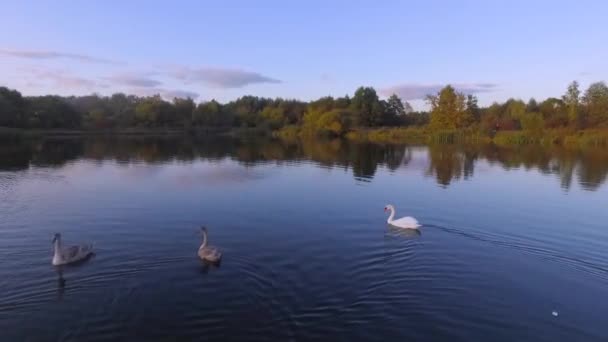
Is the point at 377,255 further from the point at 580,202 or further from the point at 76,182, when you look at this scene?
the point at 76,182

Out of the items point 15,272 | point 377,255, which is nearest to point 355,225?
point 377,255

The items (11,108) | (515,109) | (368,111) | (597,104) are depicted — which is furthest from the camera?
(368,111)

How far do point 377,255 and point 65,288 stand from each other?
8.25 m

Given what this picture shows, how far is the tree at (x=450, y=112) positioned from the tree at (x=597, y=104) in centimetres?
2223

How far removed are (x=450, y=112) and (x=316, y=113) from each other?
3938 centimetres

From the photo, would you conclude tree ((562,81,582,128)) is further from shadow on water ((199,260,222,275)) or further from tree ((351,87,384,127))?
shadow on water ((199,260,222,275))

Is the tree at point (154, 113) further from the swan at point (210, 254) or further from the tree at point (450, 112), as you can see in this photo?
the swan at point (210, 254)

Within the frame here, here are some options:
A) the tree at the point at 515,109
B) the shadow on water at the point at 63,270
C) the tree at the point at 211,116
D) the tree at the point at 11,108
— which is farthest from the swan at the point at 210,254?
the tree at the point at 211,116

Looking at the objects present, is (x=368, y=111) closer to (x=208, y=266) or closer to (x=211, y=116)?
(x=211, y=116)

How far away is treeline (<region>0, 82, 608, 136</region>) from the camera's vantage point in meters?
83.0

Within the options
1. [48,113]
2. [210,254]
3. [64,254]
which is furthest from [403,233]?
[48,113]

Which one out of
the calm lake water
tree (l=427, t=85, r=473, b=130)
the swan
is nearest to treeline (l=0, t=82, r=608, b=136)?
tree (l=427, t=85, r=473, b=130)

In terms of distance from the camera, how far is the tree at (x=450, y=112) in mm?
93062

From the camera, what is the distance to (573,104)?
3312 inches
